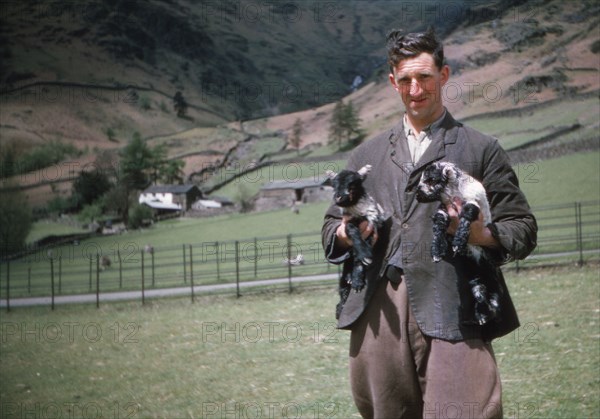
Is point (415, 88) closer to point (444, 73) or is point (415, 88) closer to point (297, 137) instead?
point (444, 73)

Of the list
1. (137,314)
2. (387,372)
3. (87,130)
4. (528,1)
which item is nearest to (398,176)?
(387,372)

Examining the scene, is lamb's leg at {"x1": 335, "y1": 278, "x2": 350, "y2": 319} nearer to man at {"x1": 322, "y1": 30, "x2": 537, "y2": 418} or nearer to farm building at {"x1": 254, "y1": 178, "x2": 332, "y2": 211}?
man at {"x1": 322, "y1": 30, "x2": 537, "y2": 418}

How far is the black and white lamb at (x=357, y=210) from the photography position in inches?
93.4

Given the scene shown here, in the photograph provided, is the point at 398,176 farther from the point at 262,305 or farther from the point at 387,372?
the point at 262,305

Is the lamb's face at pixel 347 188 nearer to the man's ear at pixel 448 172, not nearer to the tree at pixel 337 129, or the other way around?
the man's ear at pixel 448 172

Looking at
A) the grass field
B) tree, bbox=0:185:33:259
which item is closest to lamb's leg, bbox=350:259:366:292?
the grass field

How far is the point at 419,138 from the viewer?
8.76 ft

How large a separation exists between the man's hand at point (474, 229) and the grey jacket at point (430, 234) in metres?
0.04

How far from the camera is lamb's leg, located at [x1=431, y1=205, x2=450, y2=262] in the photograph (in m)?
2.27

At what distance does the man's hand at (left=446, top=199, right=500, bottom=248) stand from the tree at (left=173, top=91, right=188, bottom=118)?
161570mm

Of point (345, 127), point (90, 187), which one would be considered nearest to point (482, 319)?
point (90, 187)

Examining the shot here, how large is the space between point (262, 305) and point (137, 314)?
10.8 feet

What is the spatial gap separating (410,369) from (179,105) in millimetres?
163683

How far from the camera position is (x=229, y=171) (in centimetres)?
7819
